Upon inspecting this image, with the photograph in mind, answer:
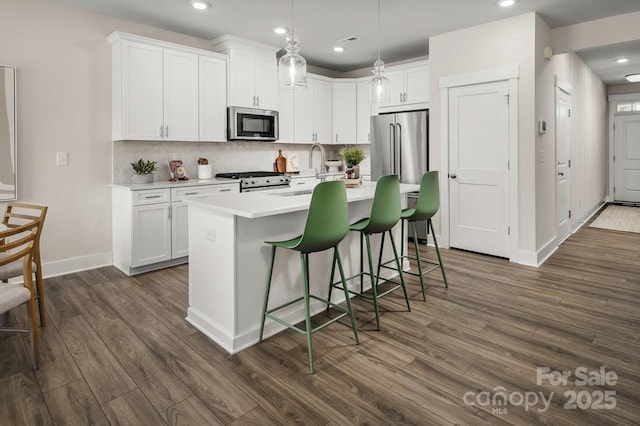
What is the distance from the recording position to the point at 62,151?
4.00 metres

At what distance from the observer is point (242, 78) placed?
5090 millimetres

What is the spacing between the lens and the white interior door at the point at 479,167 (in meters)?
4.51

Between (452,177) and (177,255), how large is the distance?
3344mm

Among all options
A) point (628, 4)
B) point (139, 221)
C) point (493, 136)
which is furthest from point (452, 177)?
point (139, 221)

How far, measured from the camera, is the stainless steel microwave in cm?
497

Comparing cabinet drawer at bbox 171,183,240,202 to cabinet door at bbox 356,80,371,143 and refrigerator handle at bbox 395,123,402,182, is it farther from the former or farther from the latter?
cabinet door at bbox 356,80,371,143

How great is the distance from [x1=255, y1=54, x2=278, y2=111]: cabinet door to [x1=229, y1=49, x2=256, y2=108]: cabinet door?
83mm

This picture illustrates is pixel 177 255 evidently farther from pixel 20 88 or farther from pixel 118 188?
pixel 20 88

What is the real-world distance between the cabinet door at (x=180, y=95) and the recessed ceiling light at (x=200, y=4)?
0.66m

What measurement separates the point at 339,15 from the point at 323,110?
7.17 ft

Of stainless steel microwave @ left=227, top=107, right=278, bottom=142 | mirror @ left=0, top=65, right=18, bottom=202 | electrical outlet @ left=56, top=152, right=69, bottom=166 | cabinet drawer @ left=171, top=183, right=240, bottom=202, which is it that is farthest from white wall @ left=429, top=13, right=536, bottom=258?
mirror @ left=0, top=65, right=18, bottom=202

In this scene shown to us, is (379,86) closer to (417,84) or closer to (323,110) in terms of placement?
(417,84)

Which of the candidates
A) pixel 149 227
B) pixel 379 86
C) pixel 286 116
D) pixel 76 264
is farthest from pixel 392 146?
pixel 76 264

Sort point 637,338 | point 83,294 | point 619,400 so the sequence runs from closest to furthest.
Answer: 1. point 619,400
2. point 637,338
3. point 83,294
